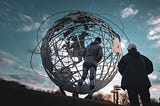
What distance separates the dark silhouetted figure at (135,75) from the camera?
530 cm

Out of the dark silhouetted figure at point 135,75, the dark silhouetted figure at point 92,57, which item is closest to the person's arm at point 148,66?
the dark silhouetted figure at point 135,75

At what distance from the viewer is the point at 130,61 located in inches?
219

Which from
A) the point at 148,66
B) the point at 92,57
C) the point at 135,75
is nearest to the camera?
the point at 135,75

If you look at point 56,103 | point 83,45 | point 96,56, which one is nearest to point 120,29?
point 83,45

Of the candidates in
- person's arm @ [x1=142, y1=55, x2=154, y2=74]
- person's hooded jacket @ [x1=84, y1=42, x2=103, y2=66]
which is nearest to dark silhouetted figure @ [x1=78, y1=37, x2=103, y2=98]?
person's hooded jacket @ [x1=84, y1=42, x2=103, y2=66]

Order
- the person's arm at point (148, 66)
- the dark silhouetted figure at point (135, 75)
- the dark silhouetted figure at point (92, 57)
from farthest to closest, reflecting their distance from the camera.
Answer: the dark silhouetted figure at point (92, 57), the person's arm at point (148, 66), the dark silhouetted figure at point (135, 75)

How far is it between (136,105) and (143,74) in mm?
702

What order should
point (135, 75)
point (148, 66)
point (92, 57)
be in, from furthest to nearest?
point (92, 57)
point (148, 66)
point (135, 75)

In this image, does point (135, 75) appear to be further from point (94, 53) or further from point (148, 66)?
point (94, 53)

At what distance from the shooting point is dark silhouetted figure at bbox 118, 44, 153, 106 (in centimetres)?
530

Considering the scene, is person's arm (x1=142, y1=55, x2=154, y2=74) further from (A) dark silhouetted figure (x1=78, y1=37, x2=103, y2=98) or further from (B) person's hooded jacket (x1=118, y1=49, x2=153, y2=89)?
(A) dark silhouetted figure (x1=78, y1=37, x2=103, y2=98)

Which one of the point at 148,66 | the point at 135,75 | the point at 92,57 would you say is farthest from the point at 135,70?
the point at 92,57

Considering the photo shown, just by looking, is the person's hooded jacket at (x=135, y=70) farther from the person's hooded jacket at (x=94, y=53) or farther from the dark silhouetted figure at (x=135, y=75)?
the person's hooded jacket at (x=94, y=53)

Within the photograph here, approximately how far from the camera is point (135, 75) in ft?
17.7
